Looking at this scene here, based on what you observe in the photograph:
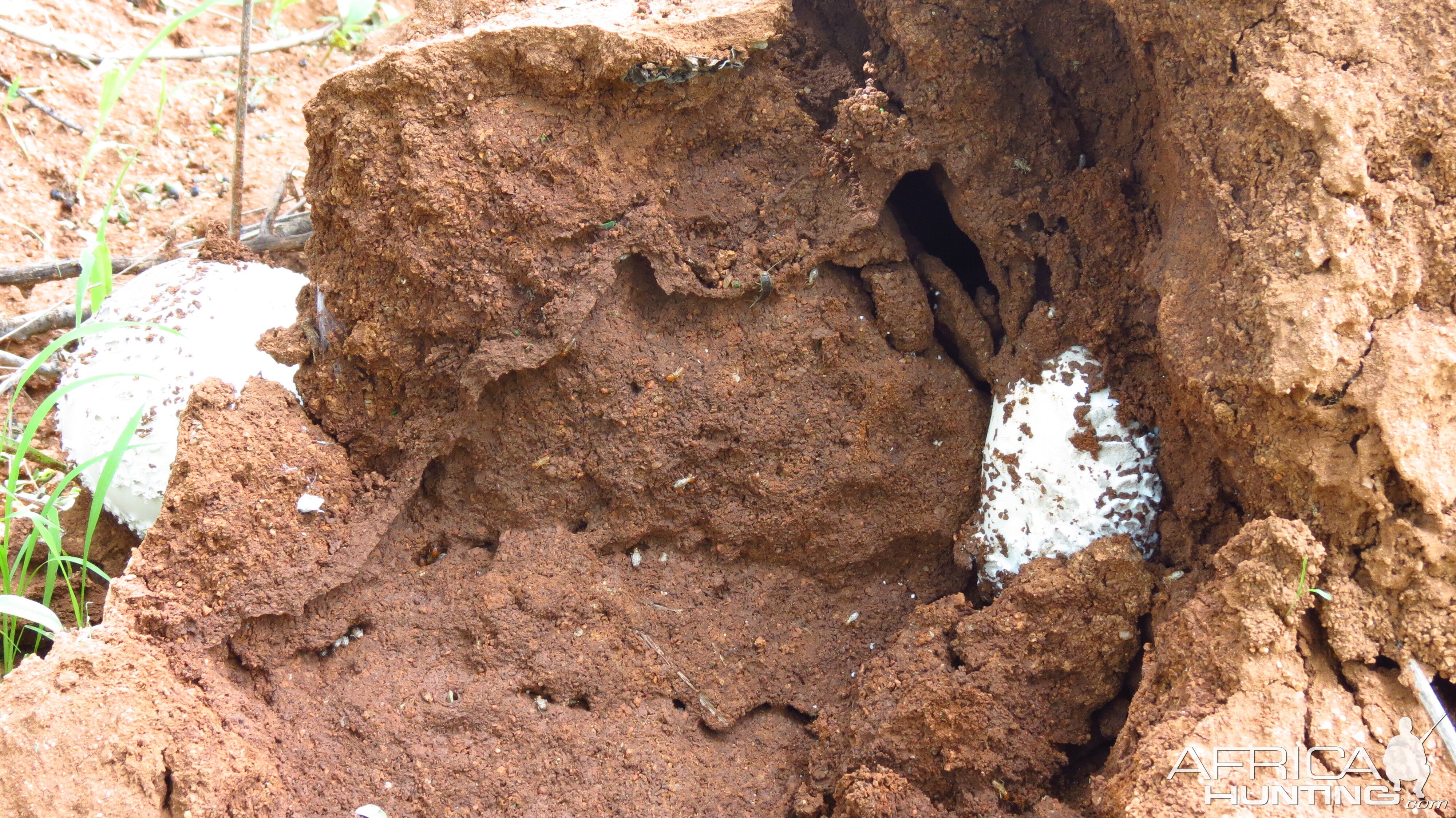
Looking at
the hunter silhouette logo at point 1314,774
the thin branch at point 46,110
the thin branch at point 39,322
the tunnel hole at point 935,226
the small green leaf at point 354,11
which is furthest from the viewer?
the small green leaf at point 354,11

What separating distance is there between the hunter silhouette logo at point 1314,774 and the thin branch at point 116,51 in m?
3.38

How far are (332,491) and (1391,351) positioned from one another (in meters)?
2.01

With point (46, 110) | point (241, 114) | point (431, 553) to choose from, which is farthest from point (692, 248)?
point (46, 110)

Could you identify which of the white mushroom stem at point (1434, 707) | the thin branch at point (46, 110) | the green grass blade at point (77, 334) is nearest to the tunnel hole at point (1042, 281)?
the white mushroom stem at point (1434, 707)

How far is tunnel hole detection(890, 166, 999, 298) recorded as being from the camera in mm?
2318

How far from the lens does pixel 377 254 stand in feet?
6.58

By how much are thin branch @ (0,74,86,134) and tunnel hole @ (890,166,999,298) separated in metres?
2.85

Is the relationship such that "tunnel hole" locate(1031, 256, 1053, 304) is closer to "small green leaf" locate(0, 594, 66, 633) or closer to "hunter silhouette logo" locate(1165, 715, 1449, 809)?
"hunter silhouette logo" locate(1165, 715, 1449, 809)

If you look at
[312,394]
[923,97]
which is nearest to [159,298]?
[312,394]

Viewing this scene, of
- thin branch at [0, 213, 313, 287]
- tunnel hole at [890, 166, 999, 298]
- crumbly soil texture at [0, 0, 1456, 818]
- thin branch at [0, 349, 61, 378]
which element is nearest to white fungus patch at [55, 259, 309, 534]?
crumbly soil texture at [0, 0, 1456, 818]

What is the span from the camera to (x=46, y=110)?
10.7 feet

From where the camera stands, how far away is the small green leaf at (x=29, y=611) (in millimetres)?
1867

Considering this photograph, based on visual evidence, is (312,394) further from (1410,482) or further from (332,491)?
(1410,482)

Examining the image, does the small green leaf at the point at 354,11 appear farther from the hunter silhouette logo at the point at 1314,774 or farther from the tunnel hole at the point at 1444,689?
the tunnel hole at the point at 1444,689
